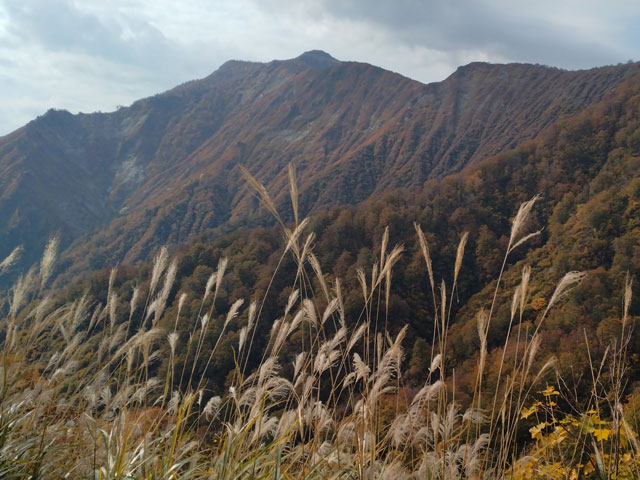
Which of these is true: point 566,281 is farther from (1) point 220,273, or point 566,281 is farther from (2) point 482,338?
(1) point 220,273

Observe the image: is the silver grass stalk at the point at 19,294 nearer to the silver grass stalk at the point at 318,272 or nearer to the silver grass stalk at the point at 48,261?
the silver grass stalk at the point at 48,261

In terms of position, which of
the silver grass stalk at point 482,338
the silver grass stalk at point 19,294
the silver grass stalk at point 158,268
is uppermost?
the silver grass stalk at point 158,268

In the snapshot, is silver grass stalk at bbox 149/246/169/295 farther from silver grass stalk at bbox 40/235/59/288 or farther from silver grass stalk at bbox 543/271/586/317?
silver grass stalk at bbox 543/271/586/317

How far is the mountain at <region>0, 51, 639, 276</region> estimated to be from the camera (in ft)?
366

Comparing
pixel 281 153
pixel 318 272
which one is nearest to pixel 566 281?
pixel 318 272

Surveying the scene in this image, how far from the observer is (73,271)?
97938 millimetres

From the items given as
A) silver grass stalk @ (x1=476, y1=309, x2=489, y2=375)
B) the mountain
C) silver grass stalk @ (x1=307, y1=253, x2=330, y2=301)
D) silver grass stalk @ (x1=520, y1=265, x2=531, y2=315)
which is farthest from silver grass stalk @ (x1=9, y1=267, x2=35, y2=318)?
the mountain

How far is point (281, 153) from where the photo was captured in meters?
156

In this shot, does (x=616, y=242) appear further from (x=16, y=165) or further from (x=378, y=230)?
(x=16, y=165)

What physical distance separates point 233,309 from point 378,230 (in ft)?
138

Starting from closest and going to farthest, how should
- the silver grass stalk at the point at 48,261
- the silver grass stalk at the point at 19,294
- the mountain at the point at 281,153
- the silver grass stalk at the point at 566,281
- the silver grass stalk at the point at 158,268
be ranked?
the silver grass stalk at the point at 566,281, the silver grass stalk at the point at 19,294, the silver grass stalk at the point at 158,268, the silver grass stalk at the point at 48,261, the mountain at the point at 281,153

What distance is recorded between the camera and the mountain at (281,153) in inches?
4392

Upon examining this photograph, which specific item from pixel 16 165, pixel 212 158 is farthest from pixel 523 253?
pixel 16 165

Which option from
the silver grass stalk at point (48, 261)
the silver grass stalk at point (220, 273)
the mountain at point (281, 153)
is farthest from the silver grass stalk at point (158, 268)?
the mountain at point (281, 153)
